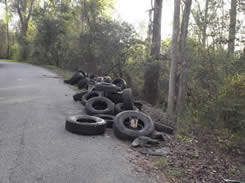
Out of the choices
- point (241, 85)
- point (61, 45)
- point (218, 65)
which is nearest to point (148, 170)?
point (241, 85)

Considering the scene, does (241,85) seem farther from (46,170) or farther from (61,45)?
(61,45)

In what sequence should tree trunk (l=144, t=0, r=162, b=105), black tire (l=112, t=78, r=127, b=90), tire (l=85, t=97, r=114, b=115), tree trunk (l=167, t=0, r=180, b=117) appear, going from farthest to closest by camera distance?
1. tree trunk (l=144, t=0, r=162, b=105)
2. tree trunk (l=167, t=0, r=180, b=117)
3. black tire (l=112, t=78, r=127, b=90)
4. tire (l=85, t=97, r=114, b=115)

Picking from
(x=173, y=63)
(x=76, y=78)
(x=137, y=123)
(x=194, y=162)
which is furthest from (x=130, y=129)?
(x=76, y=78)

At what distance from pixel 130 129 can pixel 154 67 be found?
37.6 ft

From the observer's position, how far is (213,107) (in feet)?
32.8

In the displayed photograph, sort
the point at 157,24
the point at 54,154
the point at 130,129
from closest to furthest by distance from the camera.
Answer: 1. the point at 54,154
2. the point at 130,129
3. the point at 157,24

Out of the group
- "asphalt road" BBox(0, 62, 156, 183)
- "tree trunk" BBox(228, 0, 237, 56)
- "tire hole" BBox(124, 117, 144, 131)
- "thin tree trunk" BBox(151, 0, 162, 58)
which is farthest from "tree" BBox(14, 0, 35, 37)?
"tire hole" BBox(124, 117, 144, 131)

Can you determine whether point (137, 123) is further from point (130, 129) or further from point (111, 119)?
point (111, 119)

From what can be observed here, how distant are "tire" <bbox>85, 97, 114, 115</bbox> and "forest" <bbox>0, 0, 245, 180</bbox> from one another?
218 centimetres

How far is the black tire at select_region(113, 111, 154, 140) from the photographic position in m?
6.08

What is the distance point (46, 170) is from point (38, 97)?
6.60 meters

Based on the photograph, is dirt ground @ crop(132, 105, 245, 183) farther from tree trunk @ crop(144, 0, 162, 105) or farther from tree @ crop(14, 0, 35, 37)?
tree @ crop(14, 0, 35, 37)

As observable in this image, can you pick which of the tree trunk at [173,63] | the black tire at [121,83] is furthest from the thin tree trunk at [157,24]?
the black tire at [121,83]

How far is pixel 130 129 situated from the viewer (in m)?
6.26
